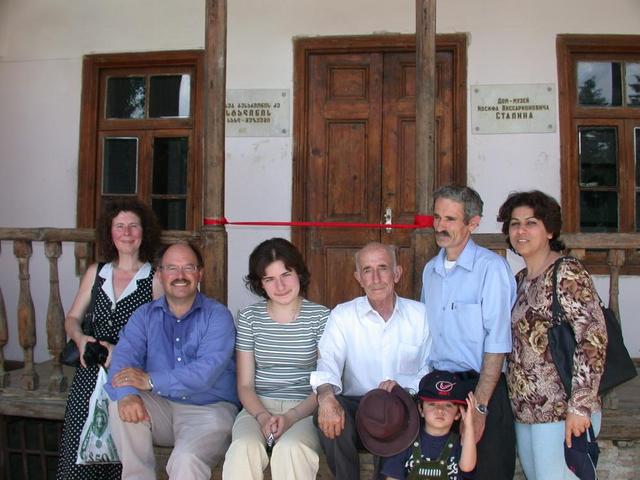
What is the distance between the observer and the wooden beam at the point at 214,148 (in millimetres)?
3373

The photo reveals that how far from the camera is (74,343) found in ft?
10.3

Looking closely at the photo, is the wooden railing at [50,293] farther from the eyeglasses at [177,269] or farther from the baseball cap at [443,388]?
the baseball cap at [443,388]

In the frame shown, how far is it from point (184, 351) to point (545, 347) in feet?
5.17

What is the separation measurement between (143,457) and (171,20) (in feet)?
12.1

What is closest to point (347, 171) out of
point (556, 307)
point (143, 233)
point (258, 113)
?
point (258, 113)

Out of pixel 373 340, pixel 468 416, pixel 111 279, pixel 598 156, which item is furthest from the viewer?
pixel 598 156

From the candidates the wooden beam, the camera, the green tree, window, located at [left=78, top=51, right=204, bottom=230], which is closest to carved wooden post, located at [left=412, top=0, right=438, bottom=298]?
the wooden beam

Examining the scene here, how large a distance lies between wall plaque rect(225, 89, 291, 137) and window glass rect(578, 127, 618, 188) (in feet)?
7.62

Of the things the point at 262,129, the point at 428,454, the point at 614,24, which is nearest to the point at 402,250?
the point at 262,129

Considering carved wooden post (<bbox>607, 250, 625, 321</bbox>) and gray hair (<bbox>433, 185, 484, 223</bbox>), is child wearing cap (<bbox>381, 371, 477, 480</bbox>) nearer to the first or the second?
gray hair (<bbox>433, 185, 484, 223</bbox>)

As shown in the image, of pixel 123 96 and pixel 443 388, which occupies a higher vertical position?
pixel 123 96

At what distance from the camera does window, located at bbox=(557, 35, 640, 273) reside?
4965 millimetres

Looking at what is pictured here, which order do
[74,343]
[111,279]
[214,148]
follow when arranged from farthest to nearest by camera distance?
[214,148] → [111,279] → [74,343]

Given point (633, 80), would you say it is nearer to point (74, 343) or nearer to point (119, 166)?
point (119, 166)
